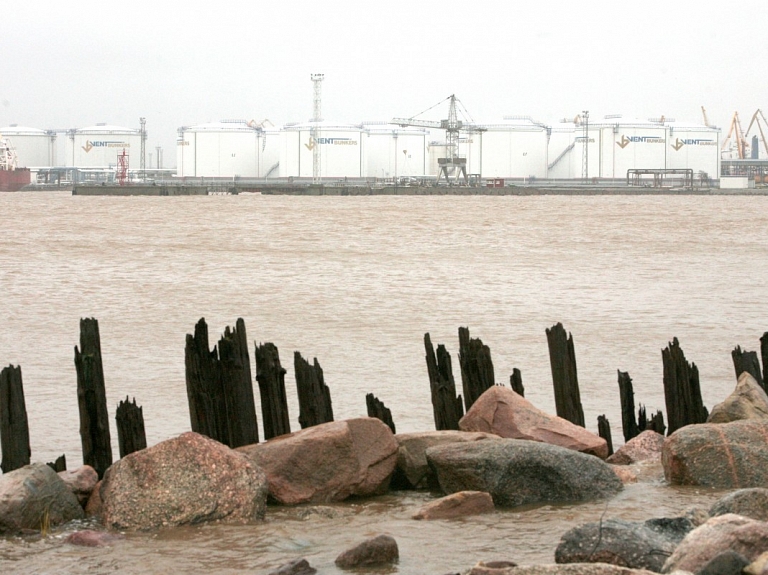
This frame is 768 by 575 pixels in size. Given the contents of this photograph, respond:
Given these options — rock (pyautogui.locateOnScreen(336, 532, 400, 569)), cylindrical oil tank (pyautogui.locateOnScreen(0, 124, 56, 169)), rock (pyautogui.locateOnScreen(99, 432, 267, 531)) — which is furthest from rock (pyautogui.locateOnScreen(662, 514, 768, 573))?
cylindrical oil tank (pyautogui.locateOnScreen(0, 124, 56, 169))

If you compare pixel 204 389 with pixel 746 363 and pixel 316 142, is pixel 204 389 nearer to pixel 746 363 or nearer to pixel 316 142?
pixel 746 363

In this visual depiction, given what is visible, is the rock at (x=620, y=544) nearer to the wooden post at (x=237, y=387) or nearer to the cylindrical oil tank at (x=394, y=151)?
the wooden post at (x=237, y=387)

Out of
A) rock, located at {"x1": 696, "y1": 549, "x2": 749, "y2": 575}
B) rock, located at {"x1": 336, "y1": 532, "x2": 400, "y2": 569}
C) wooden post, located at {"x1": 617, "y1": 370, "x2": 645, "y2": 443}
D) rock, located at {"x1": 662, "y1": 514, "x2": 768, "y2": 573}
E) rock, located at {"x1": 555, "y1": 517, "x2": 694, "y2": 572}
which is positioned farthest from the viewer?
wooden post, located at {"x1": 617, "y1": 370, "x2": 645, "y2": 443}

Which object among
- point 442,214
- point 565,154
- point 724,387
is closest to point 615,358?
point 724,387

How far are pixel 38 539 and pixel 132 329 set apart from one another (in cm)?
1224

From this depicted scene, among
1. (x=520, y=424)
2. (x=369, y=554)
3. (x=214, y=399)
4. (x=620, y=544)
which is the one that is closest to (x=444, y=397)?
(x=520, y=424)

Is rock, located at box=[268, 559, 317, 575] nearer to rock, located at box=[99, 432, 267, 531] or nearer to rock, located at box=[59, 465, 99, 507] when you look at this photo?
rock, located at box=[99, 432, 267, 531]

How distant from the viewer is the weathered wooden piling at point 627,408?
9.96 m

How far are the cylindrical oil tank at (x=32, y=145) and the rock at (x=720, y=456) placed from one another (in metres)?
170

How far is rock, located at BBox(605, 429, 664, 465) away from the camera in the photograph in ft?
29.9

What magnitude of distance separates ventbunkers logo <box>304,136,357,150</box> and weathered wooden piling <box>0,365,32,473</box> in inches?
5087

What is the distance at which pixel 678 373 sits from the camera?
387 inches

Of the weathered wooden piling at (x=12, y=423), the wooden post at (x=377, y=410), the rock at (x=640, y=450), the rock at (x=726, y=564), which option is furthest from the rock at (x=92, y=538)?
the rock at (x=640, y=450)

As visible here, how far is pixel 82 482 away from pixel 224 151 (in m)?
138
